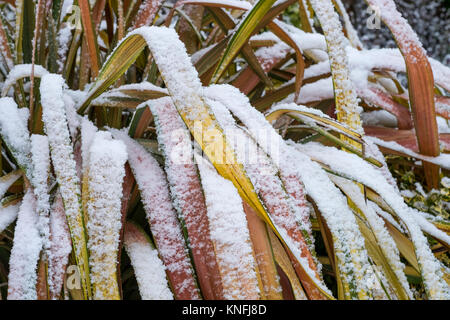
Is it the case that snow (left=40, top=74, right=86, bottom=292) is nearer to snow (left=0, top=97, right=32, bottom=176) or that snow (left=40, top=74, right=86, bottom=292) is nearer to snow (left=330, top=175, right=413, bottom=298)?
snow (left=0, top=97, right=32, bottom=176)

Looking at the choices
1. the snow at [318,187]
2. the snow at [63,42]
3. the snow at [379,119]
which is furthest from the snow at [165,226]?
the snow at [379,119]

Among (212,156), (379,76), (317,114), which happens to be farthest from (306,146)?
(379,76)

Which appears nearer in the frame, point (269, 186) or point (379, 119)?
point (269, 186)

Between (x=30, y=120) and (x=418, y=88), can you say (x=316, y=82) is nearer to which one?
(x=418, y=88)

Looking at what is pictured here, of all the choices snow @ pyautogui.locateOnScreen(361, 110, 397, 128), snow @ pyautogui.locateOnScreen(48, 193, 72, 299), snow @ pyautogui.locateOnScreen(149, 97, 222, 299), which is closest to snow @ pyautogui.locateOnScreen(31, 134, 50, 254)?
snow @ pyautogui.locateOnScreen(48, 193, 72, 299)

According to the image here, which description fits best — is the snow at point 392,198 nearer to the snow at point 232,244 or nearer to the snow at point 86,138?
the snow at point 232,244

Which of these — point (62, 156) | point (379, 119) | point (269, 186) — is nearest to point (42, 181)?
point (62, 156)

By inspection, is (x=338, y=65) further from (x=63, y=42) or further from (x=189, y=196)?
(x=63, y=42)
